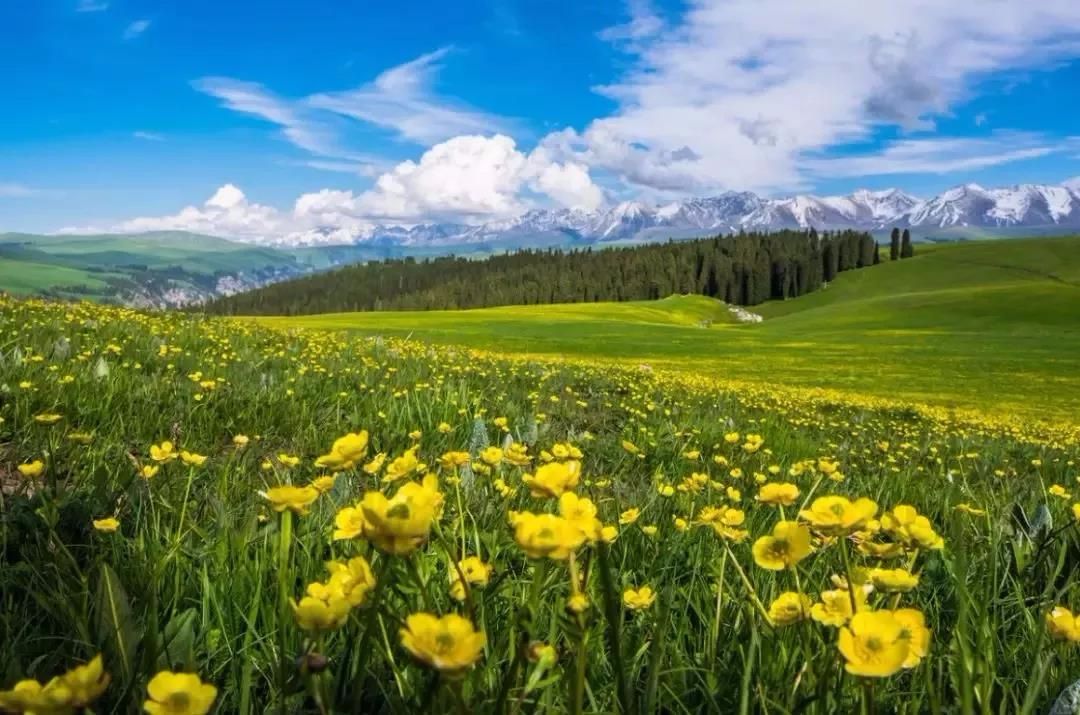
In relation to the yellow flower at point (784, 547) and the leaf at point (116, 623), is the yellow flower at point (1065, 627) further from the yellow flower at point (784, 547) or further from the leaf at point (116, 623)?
the leaf at point (116, 623)

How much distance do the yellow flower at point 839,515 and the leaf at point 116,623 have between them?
1.43 metres

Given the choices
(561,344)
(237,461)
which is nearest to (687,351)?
(561,344)

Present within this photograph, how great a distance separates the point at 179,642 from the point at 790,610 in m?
1.39

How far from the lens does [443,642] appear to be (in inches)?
35.1

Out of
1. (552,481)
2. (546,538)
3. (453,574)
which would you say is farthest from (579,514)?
(453,574)

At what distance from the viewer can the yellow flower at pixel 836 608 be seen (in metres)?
1.28

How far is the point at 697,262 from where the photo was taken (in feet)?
468

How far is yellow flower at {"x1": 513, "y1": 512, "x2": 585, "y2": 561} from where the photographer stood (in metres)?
1.01

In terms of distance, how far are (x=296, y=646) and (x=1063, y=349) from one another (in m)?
52.7

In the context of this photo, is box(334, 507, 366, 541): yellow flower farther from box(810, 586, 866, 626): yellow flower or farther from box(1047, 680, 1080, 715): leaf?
box(1047, 680, 1080, 715): leaf

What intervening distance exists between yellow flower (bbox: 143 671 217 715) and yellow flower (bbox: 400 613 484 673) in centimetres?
27

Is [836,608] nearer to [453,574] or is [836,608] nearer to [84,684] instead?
[453,574]

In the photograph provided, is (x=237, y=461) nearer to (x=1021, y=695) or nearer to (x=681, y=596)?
(x=681, y=596)

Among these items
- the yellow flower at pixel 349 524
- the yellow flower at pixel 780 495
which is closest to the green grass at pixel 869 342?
the yellow flower at pixel 780 495
